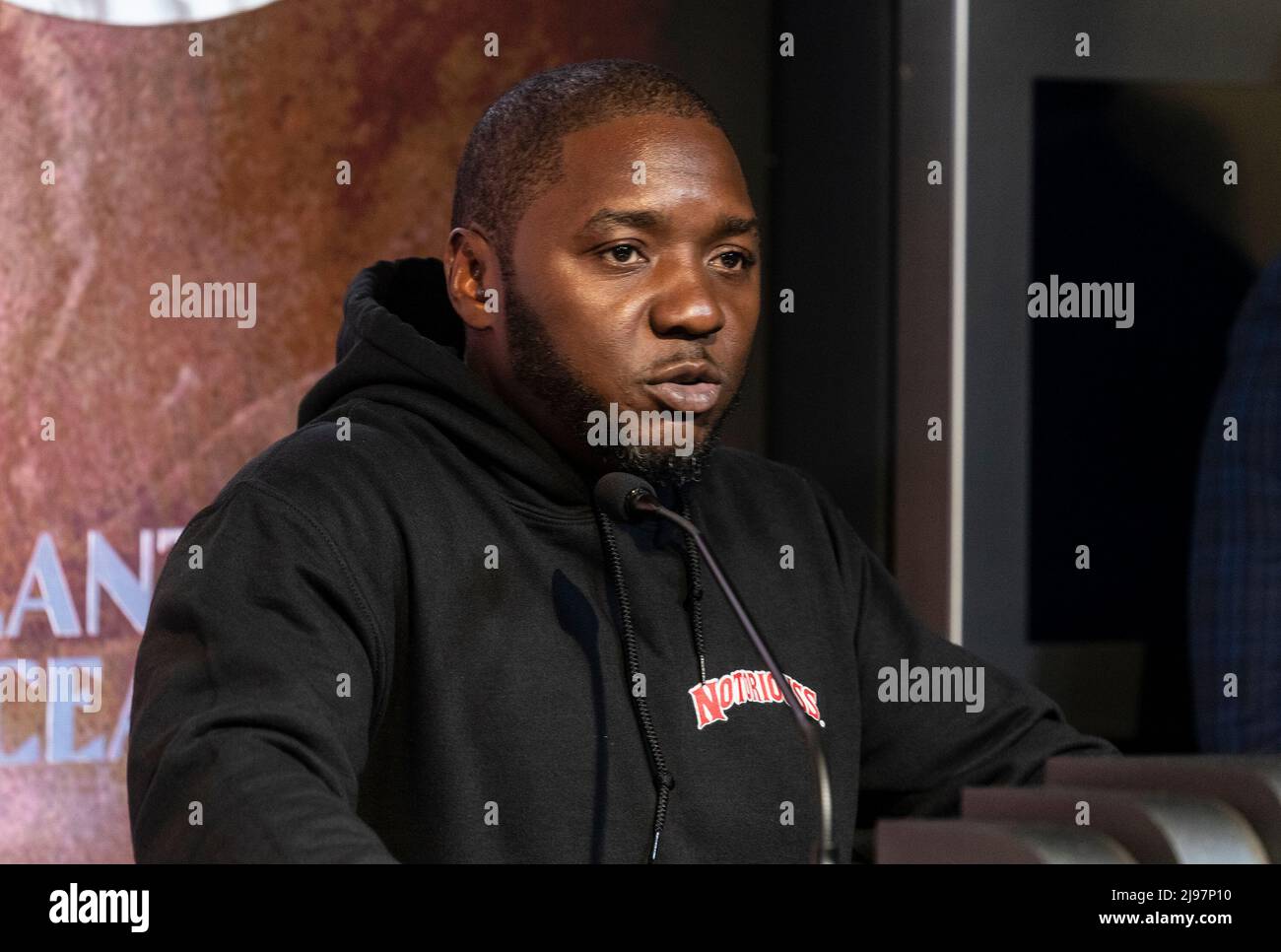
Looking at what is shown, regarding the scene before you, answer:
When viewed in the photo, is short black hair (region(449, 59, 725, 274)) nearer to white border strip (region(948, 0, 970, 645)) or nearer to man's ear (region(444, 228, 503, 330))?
man's ear (region(444, 228, 503, 330))

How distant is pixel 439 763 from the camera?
3.98 ft

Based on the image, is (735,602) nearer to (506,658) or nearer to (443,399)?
(506,658)

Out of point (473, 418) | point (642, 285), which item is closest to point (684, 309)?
point (642, 285)

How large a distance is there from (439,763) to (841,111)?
4.30 feet

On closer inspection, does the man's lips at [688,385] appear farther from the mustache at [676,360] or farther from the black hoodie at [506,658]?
the black hoodie at [506,658]

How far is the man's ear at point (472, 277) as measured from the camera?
1.42 metres

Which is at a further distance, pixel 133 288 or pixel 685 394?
pixel 133 288

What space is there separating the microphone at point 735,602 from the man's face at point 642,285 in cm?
22

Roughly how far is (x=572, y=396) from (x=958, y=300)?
99cm

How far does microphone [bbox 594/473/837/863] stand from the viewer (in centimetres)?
82

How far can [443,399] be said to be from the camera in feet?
4.46

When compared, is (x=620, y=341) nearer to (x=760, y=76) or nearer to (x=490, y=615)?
(x=490, y=615)

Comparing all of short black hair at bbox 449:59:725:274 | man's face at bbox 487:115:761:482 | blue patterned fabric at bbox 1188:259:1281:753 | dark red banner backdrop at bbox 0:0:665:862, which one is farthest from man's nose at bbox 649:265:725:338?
blue patterned fabric at bbox 1188:259:1281:753
